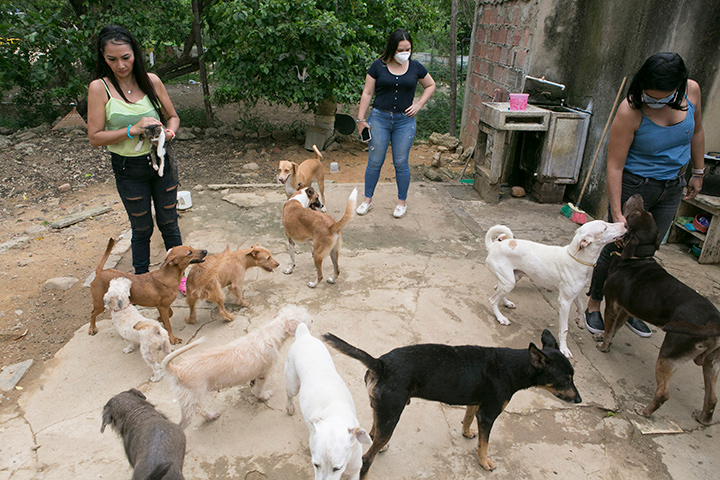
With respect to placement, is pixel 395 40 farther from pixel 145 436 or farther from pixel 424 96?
pixel 145 436

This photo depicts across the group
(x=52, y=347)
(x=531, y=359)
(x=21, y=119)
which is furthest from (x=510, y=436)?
(x=21, y=119)

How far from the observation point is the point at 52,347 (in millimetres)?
3662

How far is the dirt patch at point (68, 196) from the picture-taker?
3.99m

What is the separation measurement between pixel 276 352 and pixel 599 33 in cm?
592

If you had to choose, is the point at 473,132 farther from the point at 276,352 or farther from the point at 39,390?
the point at 39,390

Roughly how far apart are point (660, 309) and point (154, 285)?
371 centimetres

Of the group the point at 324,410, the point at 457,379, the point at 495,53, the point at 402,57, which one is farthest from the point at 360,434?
the point at 495,53

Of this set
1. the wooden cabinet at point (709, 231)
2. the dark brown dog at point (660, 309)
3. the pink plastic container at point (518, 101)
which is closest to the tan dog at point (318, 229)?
the dark brown dog at point (660, 309)

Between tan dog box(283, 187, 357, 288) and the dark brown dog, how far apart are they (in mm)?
2270

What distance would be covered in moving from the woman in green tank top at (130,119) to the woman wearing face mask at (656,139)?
3.52 metres

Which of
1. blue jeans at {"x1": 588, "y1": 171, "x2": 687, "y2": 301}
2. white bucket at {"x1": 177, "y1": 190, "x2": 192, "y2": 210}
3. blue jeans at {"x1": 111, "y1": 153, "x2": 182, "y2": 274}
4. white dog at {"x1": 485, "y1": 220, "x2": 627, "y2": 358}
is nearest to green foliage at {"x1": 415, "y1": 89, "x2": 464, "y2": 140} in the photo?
white bucket at {"x1": 177, "y1": 190, "x2": 192, "y2": 210}

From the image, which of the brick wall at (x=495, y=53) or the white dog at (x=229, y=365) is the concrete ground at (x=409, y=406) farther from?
the brick wall at (x=495, y=53)

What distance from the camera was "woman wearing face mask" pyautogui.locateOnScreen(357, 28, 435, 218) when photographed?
5223 mm

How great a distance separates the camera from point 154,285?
11.6 feet
